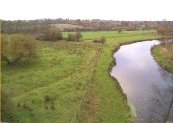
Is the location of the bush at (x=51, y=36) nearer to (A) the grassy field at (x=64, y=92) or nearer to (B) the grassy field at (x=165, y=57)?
(B) the grassy field at (x=165, y=57)

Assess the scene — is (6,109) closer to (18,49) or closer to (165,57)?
(18,49)

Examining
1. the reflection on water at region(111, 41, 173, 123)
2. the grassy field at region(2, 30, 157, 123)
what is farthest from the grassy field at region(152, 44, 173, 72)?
the grassy field at region(2, 30, 157, 123)

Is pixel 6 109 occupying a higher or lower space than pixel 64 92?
higher

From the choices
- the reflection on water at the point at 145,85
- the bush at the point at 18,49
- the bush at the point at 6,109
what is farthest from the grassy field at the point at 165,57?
the bush at the point at 6,109

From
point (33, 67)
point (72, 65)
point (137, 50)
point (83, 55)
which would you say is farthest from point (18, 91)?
point (137, 50)

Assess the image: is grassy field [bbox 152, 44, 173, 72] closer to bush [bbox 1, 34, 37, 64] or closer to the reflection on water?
the reflection on water

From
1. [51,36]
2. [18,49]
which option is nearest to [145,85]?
[18,49]
